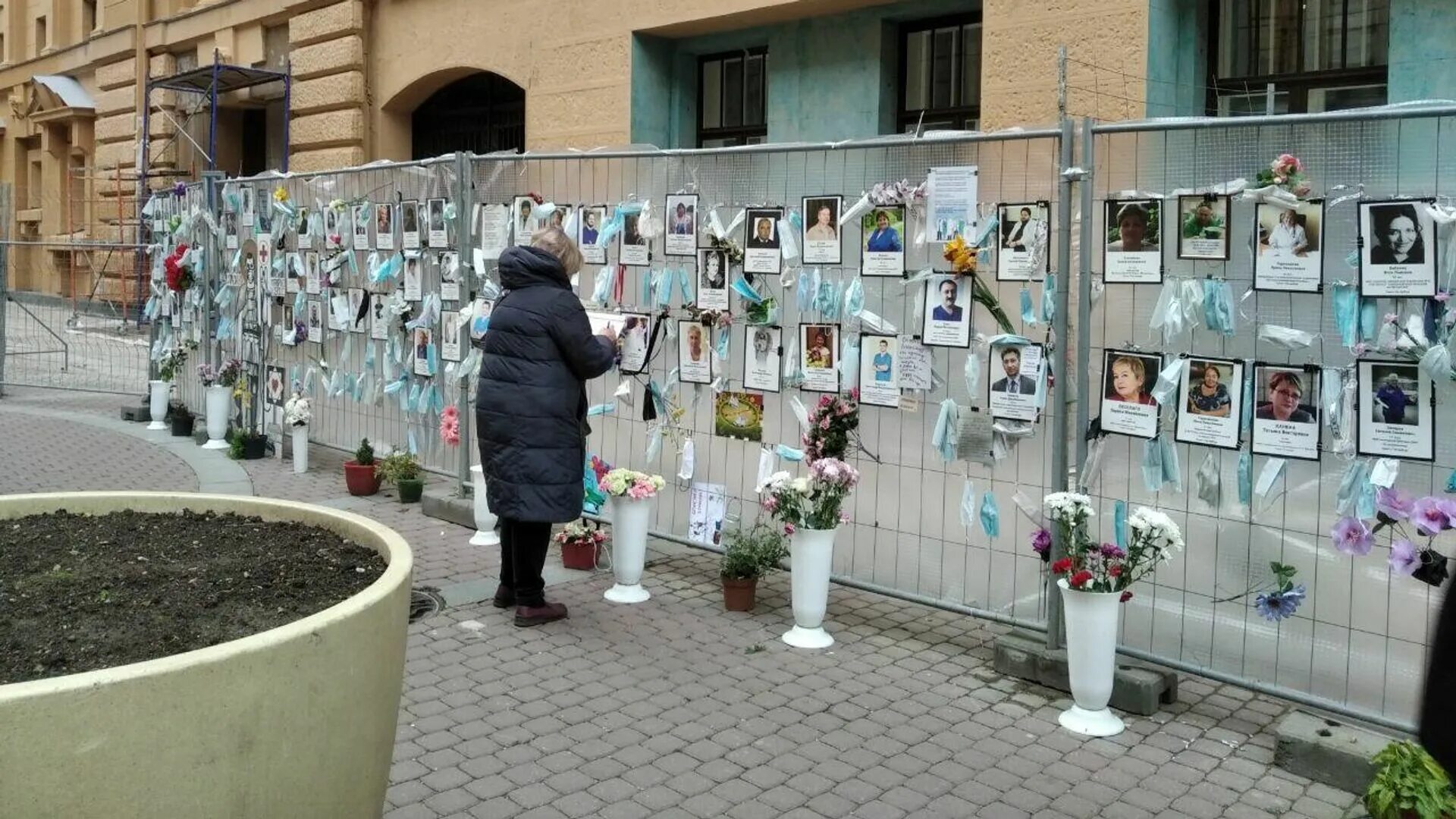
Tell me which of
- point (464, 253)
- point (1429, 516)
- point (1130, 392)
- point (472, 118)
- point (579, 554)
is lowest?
point (579, 554)

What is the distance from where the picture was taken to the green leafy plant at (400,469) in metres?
8.95

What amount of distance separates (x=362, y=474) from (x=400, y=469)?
400 millimetres

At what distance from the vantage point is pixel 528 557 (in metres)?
6.18

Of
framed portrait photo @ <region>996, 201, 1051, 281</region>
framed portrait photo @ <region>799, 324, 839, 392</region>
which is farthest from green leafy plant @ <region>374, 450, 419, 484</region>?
framed portrait photo @ <region>996, 201, 1051, 281</region>

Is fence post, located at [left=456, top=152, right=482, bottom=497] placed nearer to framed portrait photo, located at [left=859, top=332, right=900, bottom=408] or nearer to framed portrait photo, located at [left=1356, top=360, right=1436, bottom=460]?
framed portrait photo, located at [left=859, top=332, right=900, bottom=408]

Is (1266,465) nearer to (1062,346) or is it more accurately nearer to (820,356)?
(1062,346)

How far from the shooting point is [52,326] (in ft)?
59.3

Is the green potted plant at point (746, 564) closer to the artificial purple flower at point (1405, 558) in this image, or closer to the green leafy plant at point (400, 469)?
the artificial purple flower at point (1405, 558)

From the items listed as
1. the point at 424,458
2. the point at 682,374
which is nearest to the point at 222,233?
the point at 424,458

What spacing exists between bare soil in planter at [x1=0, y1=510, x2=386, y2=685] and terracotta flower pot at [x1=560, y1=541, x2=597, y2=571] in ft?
9.79

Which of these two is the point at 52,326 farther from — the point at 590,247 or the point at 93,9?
the point at 590,247

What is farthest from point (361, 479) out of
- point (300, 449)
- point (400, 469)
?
point (300, 449)

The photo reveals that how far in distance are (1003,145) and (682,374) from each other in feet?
7.16

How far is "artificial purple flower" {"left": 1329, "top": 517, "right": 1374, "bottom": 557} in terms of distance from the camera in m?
4.47
